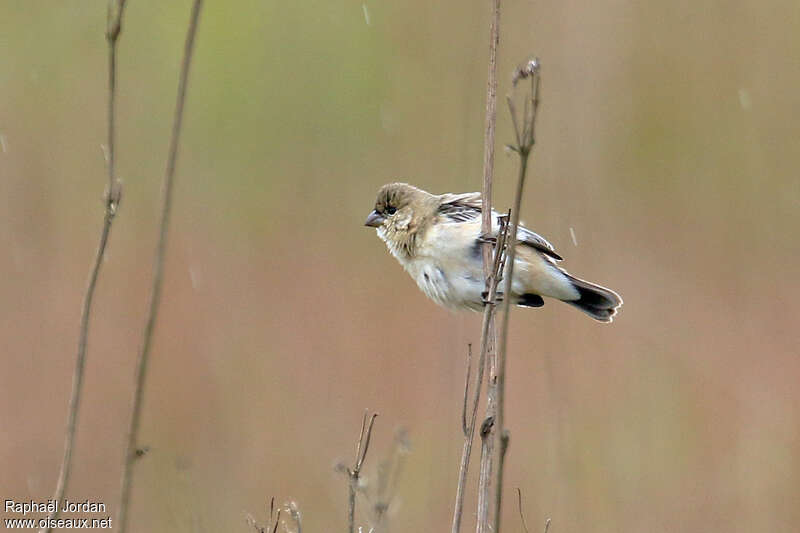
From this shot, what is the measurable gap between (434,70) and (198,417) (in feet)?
12.2

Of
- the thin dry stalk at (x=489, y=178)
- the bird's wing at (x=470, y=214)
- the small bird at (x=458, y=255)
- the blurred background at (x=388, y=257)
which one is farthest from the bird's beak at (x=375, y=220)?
the thin dry stalk at (x=489, y=178)

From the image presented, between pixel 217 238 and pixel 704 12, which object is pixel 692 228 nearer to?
Answer: pixel 704 12

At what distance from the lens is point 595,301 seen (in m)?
4.00

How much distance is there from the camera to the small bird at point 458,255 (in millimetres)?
3678

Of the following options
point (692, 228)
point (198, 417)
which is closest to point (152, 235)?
point (198, 417)

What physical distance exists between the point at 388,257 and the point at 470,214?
11.0 feet

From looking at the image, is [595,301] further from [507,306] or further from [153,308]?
[153,308]

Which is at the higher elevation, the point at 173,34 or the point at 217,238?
the point at 173,34

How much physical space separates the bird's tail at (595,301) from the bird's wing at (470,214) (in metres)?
0.16

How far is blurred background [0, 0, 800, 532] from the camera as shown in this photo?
18.8 ft

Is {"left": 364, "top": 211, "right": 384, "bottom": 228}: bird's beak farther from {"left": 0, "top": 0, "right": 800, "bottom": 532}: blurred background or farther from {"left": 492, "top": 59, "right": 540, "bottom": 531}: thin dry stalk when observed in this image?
{"left": 492, "top": 59, "right": 540, "bottom": 531}: thin dry stalk

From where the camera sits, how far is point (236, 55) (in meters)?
9.39

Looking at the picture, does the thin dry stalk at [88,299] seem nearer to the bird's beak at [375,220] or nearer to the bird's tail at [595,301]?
the bird's beak at [375,220]

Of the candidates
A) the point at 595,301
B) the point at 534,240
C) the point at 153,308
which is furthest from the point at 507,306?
the point at 595,301
